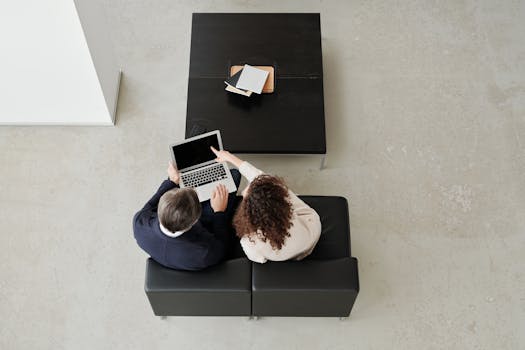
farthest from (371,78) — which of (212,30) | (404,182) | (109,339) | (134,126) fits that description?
(109,339)

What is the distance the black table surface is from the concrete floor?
309mm

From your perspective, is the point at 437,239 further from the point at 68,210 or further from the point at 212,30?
the point at 68,210

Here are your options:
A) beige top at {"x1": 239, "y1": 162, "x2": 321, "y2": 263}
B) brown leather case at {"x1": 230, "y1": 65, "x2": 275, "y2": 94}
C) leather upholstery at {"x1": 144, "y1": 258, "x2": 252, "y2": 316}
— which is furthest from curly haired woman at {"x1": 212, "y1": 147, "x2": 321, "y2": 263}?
brown leather case at {"x1": 230, "y1": 65, "x2": 275, "y2": 94}

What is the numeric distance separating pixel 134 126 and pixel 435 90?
7.13 feet

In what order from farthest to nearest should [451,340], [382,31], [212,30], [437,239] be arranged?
[382,31]
[212,30]
[437,239]
[451,340]

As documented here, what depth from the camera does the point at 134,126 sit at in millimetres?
4016

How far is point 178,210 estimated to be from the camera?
8.18 ft

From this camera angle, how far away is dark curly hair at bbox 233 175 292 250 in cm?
252

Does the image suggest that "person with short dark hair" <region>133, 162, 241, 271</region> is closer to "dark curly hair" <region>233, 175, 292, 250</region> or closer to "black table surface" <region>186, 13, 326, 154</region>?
"dark curly hair" <region>233, 175, 292, 250</region>

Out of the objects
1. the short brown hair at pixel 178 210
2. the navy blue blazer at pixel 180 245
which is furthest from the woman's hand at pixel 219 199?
the short brown hair at pixel 178 210

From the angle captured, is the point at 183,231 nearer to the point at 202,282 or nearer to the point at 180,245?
the point at 180,245

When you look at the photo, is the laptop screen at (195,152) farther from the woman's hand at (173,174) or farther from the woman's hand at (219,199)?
the woman's hand at (219,199)

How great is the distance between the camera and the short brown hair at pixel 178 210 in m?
2.50

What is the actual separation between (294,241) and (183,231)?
51 centimetres
